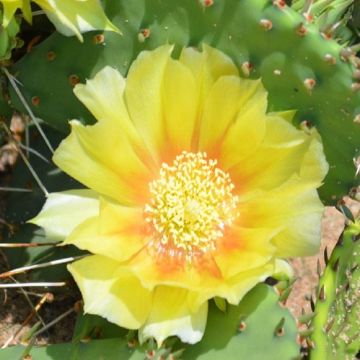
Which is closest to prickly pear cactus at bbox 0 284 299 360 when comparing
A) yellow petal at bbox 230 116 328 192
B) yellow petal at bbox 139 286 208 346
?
yellow petal at bbox 139 286 208 346

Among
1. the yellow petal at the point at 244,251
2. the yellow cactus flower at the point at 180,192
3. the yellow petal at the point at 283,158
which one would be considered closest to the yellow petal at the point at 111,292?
the yellow cactus flower at the point at 180,192

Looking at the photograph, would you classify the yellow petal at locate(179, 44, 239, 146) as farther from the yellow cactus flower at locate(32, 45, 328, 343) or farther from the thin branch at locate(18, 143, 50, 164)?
the thin branch at locate(18, 143, 50, 164)

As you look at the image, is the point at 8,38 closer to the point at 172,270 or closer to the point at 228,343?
the point at 172,270

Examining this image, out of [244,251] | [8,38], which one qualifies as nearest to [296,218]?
[244,251]

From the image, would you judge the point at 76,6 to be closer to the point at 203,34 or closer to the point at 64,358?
the point at 203,34

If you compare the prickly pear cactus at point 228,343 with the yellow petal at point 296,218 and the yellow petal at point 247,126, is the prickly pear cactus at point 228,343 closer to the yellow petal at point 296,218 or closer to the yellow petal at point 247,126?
Result: the yellow petal at point 296,218

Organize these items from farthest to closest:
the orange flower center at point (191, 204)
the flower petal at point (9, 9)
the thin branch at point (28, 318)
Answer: the thin branch at point (28, 318) → the orange flower center at point (191, 204) → the flower petal at point (9, 9)
